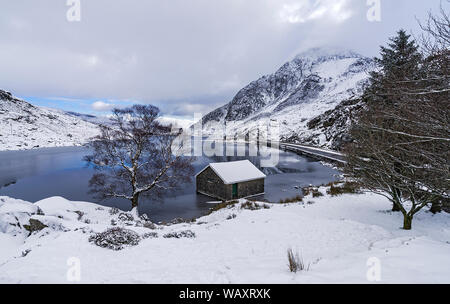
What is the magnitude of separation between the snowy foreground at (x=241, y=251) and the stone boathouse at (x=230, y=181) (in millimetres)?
12435

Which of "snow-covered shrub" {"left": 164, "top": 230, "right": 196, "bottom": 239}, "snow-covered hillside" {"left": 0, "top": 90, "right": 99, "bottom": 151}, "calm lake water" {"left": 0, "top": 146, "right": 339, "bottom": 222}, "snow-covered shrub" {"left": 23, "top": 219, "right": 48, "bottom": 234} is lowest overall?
"calm lake water" {"left": 0, "top": 146, "right": 339, "bottom": 222}

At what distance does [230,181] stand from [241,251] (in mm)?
17965

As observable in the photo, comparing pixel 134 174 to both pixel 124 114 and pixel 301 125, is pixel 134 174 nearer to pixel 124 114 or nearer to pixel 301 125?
pixel 124 114

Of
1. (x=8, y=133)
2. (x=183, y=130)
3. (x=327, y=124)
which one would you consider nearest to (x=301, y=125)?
(x=327, y=124)

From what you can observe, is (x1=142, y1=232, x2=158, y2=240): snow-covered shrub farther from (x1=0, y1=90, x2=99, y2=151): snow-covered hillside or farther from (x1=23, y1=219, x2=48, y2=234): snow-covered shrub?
(x1=0, y1=90, x2=99, y2=151): snow-covered hillside

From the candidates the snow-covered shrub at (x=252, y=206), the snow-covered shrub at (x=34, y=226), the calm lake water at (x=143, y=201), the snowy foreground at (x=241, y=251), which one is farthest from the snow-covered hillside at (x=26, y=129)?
the snow-covered shrub at (x=252, y=206)

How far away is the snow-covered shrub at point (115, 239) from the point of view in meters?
7.95

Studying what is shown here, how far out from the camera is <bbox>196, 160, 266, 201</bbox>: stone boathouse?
1029 inches

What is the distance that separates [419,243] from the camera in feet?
22.2

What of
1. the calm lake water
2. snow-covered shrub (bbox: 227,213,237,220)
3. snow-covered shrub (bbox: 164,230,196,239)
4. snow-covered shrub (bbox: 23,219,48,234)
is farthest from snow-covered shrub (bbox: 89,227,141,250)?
the calm lake water

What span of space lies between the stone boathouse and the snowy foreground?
1244 cm

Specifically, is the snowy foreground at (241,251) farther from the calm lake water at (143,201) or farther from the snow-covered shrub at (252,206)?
the calm lake water at (143,201)

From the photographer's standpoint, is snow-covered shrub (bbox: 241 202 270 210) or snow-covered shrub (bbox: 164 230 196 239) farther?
snow-covered shrub (bbox: 241 202 270 210)
